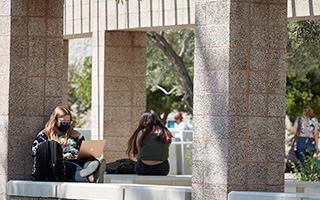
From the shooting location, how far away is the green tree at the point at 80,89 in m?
31.6

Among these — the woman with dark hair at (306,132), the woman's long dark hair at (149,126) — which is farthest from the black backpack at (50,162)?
the woman with dark hair at (306,132)

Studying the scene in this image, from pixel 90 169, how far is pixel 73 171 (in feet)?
0.94

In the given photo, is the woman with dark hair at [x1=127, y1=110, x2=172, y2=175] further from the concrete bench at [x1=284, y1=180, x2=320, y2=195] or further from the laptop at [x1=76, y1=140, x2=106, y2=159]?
the concrete bench at [x1=284, y1=180, x2=320, y2=195]

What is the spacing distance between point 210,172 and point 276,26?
1452 millimetres

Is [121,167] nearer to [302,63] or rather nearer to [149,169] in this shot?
Result: [149,169]

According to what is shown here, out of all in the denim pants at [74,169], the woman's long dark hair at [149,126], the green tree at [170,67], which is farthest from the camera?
the green tree at [170,67]

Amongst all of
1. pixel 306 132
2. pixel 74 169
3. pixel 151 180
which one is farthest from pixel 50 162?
pixel 306 132

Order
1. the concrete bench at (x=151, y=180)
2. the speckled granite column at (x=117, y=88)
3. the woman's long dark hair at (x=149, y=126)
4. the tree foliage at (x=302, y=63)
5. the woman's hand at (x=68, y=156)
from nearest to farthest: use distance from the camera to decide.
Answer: the woman's hand at (x=68, y=156) < the concrete bench at (x=151, y=180) < the woman's long dark hair at (x=149, y=126) < the speckled granite column at (x=117, y=88) < the tree foliage at (x=302, y=63)

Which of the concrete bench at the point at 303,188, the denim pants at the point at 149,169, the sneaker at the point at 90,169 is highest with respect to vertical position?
the sneaker at the point at 90,169

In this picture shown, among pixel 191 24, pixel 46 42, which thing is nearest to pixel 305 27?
pixel 191 24

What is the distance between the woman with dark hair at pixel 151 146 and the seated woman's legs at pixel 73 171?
189 centimetres

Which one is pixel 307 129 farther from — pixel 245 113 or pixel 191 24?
pixel 245 113

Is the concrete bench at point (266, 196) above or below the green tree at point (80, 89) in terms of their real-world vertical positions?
below

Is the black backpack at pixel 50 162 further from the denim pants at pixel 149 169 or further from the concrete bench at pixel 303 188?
the concrete bench at pixel 303 188
